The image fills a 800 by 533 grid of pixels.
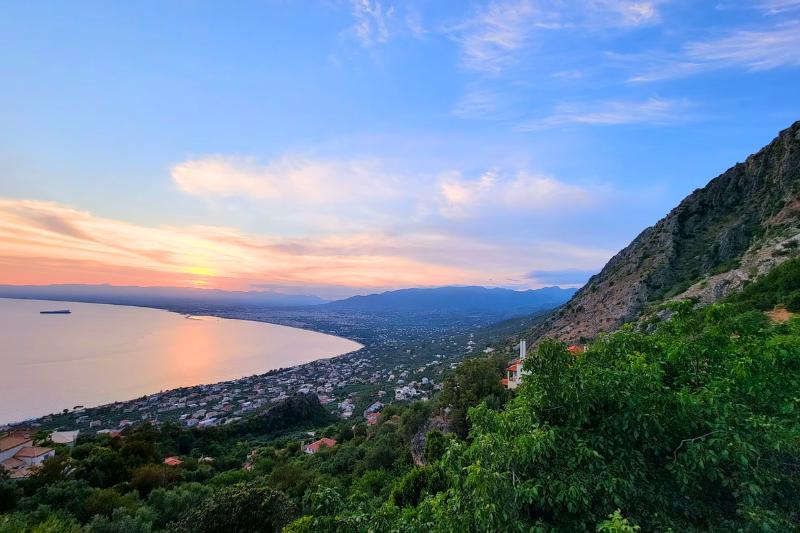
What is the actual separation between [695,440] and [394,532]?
3373 millimetres

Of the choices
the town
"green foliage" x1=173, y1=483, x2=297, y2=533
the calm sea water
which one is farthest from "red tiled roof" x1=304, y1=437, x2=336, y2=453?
the calm sea water

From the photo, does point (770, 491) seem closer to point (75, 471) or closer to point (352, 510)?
point (352, 510)

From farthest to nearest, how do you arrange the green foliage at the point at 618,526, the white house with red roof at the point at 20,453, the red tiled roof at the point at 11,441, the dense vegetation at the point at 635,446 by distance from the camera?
the red tiled roof at the point at 11,441, the white house with red roof at the point at 20,453, the dense vegetation at the point at 635,446, the green foliage at the point at 618,526

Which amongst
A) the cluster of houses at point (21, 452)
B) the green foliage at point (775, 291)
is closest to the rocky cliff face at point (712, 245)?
the green foliage at point (775, 291)

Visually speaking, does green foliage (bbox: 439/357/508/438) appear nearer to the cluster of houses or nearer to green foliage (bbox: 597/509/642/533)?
green foliage (bbox: 597/509/642/533)

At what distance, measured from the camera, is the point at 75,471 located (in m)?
15.6

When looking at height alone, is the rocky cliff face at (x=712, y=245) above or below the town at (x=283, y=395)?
above

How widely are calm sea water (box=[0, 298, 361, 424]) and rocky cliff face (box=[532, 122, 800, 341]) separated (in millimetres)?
65146

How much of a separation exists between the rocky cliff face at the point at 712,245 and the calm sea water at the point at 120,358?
6515cm

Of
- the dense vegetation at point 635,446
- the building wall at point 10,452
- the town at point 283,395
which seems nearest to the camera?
the dense vegetation at point 635,446

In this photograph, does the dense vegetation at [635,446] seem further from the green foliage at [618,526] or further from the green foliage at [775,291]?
the green foliage at [775,291]

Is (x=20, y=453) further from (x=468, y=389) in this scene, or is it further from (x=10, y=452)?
(x=468, y=389)

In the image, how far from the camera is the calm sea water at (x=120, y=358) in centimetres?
5447

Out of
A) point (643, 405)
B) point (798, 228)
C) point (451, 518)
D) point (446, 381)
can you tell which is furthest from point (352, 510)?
point (798, 228)
